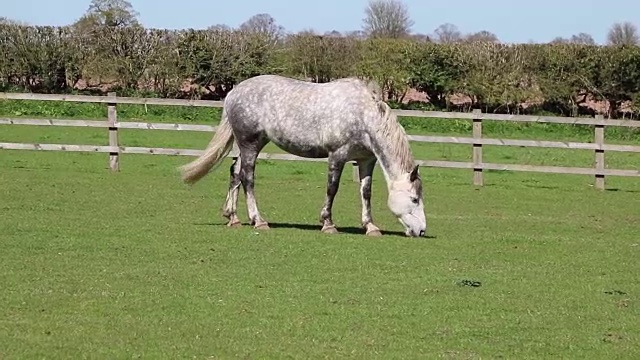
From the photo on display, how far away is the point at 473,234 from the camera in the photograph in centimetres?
1234

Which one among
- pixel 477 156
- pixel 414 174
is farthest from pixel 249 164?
pixel 477 156

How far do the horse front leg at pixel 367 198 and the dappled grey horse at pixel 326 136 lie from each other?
0.01m

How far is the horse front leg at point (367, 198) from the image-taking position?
39.2 ft

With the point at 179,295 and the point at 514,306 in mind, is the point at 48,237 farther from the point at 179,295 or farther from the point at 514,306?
the point at 514,306

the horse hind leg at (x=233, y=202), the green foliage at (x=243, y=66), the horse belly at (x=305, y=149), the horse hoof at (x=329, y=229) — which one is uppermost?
the green foliage at (x=243, y=66)

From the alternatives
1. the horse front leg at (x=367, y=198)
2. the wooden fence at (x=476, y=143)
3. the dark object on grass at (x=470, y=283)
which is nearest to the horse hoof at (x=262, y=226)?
the horse front leg at (x=367, y=198)

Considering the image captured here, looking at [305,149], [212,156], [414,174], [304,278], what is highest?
[305,149]

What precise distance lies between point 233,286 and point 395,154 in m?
3.64

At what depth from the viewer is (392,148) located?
11617mm

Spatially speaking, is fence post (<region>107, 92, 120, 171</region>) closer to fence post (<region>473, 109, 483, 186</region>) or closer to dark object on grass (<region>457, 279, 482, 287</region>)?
fence post (<region>473, 109, 483, 186</region>)

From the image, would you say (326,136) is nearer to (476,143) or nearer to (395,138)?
(395,138)

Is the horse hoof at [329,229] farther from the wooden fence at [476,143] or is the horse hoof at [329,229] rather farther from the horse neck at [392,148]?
the wooden fence at [476,143]

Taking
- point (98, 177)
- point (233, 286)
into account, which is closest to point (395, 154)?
point (233, 286)

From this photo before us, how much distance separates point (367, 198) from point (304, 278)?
329 cm
